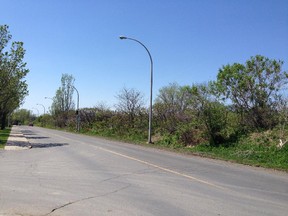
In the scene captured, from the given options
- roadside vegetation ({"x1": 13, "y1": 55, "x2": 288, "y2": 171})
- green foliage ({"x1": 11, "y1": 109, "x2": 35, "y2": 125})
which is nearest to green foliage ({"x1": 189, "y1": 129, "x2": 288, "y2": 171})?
roadside vegetation ({"x1": 13, "y1": 55, "x2": 288, "y2": 171})

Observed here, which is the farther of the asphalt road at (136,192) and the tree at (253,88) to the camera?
the tree at (253,88)

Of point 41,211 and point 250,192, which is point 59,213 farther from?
point 250,192

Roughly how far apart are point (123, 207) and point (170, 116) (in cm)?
2973

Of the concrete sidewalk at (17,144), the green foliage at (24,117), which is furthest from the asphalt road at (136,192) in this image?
the green foliage at (24,117)

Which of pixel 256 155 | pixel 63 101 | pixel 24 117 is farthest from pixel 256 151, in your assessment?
pixel 24 117

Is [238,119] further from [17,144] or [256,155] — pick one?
[17,144]

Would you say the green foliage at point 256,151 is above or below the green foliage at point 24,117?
below

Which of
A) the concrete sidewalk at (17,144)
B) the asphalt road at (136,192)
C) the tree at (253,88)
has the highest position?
the tree at (253,88)

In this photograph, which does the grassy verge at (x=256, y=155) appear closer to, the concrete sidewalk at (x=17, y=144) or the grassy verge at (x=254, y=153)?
the grassy verge at (x=254, y=153)

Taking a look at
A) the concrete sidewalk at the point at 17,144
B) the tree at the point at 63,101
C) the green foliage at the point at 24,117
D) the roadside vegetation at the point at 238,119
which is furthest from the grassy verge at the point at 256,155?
the green foliage at the point at 24,117

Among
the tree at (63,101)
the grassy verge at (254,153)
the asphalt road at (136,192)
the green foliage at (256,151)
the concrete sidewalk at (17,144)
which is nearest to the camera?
the asphalt road at (136,192)

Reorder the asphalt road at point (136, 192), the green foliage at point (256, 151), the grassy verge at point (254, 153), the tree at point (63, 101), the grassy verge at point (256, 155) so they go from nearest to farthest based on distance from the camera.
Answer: the asphalt road at point (136, 192)
the grassy verge at point (256, 155)
the grassy verge at point (254, 153)
the green foliage at point (256, 151)
the tree at point (63, 101)

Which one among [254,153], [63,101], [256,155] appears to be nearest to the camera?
[256,155]

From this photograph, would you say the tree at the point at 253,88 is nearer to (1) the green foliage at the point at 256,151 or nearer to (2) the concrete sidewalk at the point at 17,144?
(1) the green foliage at the point at 256,151
